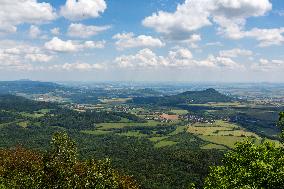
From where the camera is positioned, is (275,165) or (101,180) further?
(101,180)

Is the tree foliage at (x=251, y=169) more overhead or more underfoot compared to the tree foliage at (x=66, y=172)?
more overhead

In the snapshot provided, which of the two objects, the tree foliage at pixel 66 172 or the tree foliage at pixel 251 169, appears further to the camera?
the tree foliage at pixel 66 172

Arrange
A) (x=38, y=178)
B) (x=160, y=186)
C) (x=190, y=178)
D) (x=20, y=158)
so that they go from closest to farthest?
1. (x=38, y=178)
2. (x=20, y=158)
3. (x=160, y=186)
4. (x=190, y=178)

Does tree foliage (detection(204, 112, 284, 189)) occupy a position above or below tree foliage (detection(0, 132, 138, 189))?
above

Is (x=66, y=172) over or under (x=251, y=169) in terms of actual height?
under

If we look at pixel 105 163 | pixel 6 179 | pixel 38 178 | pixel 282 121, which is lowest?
pixel 6 179

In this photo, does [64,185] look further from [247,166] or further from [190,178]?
[190,178]

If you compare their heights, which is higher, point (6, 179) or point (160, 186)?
point (6, 179)

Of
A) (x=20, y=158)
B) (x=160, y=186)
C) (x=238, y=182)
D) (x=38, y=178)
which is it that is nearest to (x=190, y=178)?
(x=160, y=186)

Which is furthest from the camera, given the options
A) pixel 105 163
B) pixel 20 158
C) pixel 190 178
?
pixel 190 178

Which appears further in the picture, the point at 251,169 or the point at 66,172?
the point at 66,172

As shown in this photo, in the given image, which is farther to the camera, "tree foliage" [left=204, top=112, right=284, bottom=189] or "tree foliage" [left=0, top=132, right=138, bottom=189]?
"tree foliage" [left=0, top=132, right=138, bottom=189]
